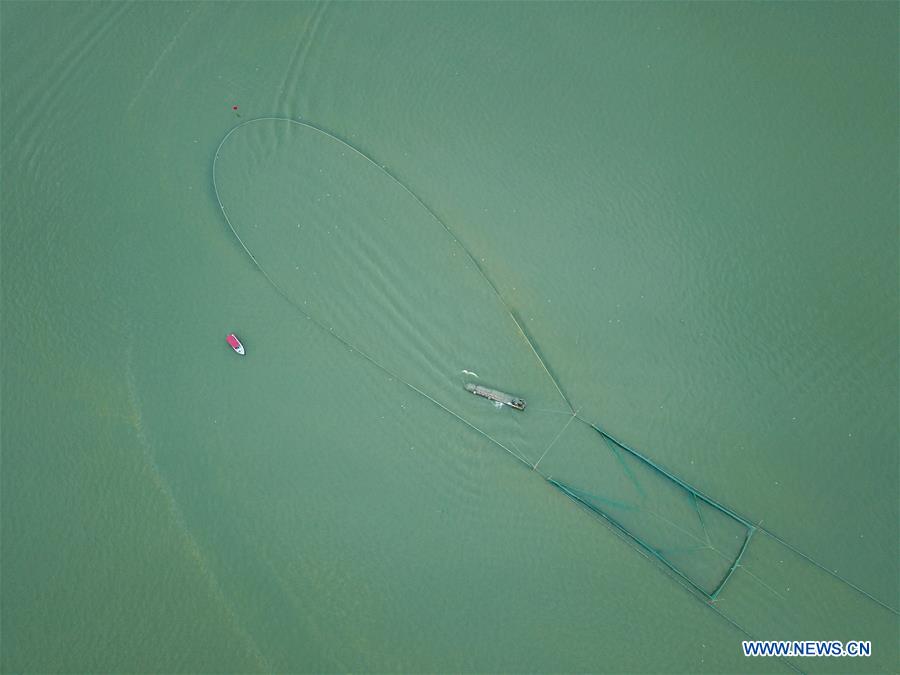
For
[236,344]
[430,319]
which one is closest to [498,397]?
[430,319]

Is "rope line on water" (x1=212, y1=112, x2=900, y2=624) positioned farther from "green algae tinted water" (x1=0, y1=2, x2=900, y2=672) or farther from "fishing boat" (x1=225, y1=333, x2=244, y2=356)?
"fishing boat" (x1=225, y1=333, x2=244, y2=356)

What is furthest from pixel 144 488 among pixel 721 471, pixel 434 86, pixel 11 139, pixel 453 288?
pixel 721 471

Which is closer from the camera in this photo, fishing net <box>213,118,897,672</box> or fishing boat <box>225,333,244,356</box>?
fishing net <box>213,118,897,672</box>

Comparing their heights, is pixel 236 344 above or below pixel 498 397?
below

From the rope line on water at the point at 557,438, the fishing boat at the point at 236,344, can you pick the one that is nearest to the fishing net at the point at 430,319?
the rope line on water at the point at 557,438

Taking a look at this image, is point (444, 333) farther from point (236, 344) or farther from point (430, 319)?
point (236, 344)

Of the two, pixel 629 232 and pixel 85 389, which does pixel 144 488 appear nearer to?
pixel 85 389

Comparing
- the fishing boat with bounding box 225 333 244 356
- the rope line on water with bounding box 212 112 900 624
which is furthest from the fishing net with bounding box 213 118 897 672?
the fishing boat with bounding box 225 333 244 356
